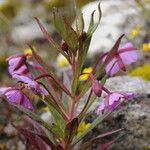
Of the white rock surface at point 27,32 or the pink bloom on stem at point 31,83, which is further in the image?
the white rock surface at point 27,32

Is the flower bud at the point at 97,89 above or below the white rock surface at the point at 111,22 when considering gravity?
above

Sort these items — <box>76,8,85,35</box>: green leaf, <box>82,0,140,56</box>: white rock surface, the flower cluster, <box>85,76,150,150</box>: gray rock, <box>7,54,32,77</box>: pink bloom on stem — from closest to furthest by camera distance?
the flower cluster → <box>76,8,85,35</box>: green leaf → <box>7,54,32,77</box>: pink bloom on stem → <box>85,76,150,150</box>: gray rock → <box>82,0,140,56</box>: white rock surface

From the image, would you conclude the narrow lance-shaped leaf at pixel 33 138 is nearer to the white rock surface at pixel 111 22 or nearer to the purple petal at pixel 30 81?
the purple petal at pixel 30 81

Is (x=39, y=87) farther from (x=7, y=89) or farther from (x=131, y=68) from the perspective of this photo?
(x=131, y=68)

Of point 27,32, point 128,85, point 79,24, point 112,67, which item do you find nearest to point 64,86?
point 112,67

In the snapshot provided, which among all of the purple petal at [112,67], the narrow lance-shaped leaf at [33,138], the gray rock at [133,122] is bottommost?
the gray rock at [133,122]

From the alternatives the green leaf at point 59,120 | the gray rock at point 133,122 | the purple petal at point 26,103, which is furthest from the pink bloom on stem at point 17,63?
the gray rock at point 133,122

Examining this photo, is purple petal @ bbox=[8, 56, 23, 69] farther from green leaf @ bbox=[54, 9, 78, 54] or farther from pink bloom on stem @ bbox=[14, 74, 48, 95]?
green leaf @ bbox=[54, 9, 78, 54]

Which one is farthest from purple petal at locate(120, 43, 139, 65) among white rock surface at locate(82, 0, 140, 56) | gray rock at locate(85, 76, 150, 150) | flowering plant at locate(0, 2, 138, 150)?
white rock surface at locate(82, 0, 140, 56)
